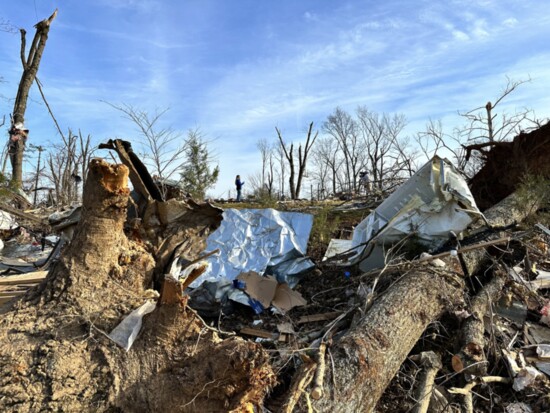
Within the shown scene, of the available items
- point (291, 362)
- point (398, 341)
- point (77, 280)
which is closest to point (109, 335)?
point (77, 280)

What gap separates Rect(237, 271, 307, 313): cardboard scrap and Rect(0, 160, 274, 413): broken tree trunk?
2.04 metres

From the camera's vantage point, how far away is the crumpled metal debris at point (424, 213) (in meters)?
4.22

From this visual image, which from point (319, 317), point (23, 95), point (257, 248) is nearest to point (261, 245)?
point (257, 248)

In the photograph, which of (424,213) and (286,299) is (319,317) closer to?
(286,299)

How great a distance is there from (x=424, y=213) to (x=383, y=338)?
2.10 m

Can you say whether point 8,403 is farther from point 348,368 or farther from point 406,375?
point 406,375

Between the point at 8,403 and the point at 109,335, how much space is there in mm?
471

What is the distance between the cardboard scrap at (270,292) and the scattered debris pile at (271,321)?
2cm

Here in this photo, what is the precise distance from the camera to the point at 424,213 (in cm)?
437

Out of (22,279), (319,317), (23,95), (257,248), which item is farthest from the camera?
(23,95)

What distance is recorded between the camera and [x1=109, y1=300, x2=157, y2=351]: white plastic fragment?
2.00 meters

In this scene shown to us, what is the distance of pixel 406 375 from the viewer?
285cm

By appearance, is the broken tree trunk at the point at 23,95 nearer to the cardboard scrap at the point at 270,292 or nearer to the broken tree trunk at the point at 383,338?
the cardboard scrap at the point at 270,292

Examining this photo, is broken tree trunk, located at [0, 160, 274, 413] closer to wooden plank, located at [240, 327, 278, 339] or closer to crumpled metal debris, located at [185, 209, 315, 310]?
wooden plank, located at [240, 327, 278, 339]
